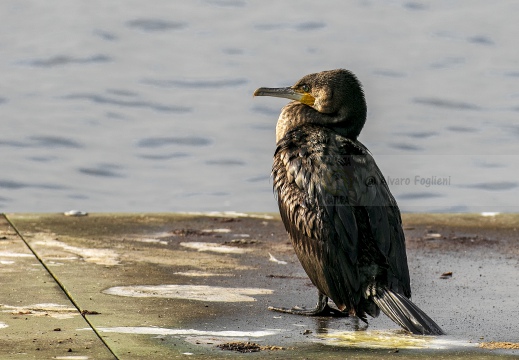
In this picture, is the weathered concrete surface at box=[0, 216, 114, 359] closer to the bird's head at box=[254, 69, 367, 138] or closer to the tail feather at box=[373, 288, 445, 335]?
the tail feather at box=[373, 288, 445, 335]

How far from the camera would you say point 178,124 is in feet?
50.0

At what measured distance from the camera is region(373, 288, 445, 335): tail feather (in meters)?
5.54

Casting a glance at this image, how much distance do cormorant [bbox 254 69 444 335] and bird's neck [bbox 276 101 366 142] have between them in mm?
190

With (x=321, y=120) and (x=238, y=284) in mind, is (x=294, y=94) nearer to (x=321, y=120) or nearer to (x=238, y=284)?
(x=321, y=120)

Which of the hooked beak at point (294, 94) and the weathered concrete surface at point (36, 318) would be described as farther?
the hooked beak at point (294, 94)

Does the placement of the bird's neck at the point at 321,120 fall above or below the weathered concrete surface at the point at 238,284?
above

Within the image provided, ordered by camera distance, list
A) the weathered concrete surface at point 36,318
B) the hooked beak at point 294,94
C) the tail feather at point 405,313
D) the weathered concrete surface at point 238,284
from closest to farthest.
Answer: the weathered concrete surface at point 36,318
the weathered concrete surface at point 238,284
the tail feather at point 405,313
the hooked beak at point 294,94

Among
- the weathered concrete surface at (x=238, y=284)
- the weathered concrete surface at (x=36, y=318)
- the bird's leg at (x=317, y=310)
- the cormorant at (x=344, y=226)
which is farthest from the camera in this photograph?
the bird's leg at (x=317, y=310)

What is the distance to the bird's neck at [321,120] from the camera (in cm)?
651

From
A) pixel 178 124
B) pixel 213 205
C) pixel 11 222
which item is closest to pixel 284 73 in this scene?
pixel 178 124

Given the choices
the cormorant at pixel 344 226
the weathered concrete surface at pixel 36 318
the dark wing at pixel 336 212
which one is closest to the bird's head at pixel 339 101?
the cormorant at pixel 344 226

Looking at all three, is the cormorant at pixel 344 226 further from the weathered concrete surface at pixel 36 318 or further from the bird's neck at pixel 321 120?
the weathered concrete surface at pixel 36 318

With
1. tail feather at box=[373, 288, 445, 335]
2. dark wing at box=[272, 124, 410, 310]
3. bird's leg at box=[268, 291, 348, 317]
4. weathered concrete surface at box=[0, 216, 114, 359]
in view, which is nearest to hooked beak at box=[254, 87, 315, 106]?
dark wing at box=[272, 124, 410, 310]

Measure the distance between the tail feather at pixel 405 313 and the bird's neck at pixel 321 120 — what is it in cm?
112
